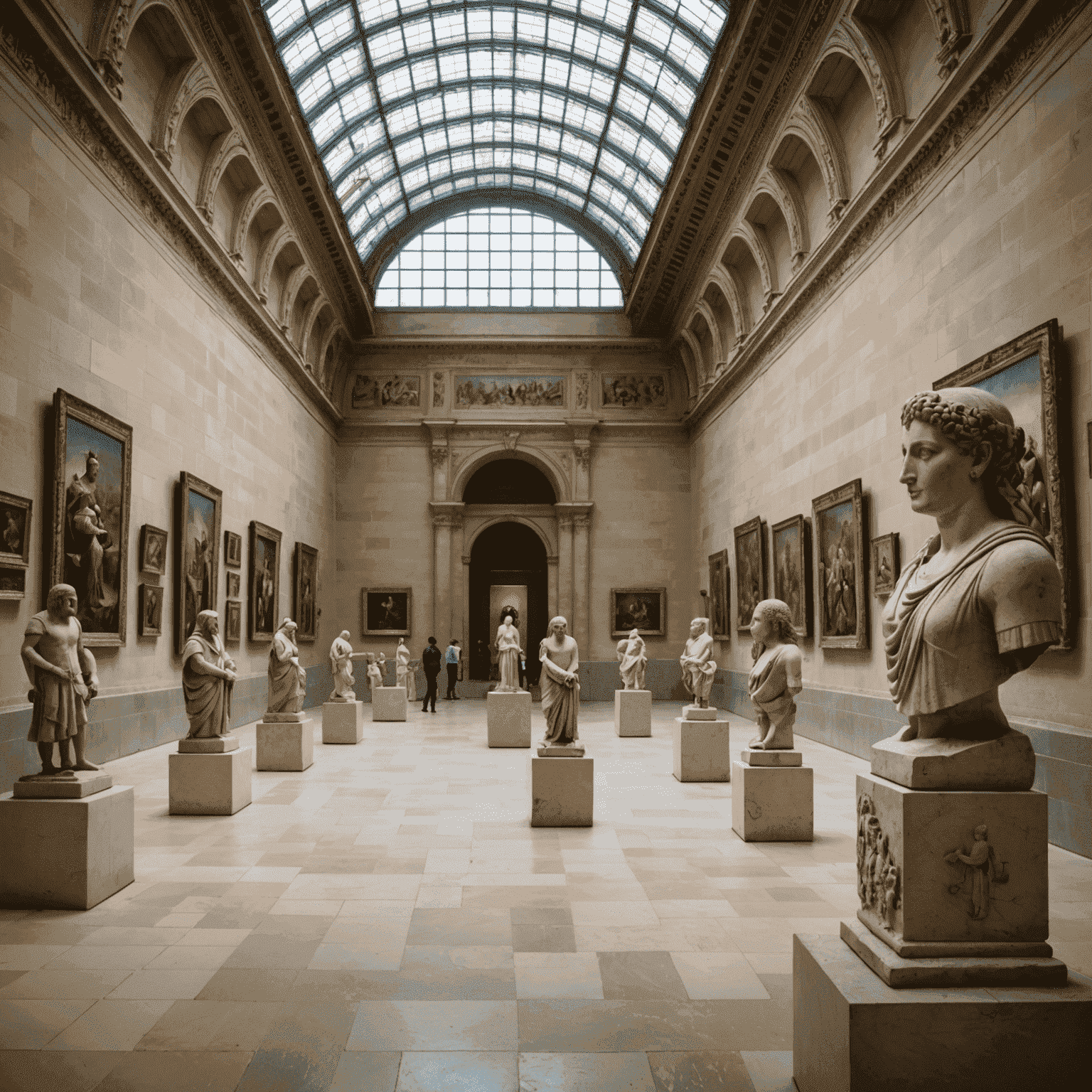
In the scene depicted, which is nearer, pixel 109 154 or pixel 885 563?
pixel 109 154

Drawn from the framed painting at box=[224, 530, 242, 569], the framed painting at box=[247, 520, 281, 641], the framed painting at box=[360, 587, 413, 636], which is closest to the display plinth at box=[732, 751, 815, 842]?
the framed painting at box=[224, 530, 242, 569]

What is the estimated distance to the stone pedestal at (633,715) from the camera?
677 inches

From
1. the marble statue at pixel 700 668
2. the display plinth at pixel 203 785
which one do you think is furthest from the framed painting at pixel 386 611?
the display plinth at pixel 203 785

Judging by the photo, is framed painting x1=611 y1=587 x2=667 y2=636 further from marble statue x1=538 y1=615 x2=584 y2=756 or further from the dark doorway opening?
marble statue x1=538 y1=615 x2=584 y2=756

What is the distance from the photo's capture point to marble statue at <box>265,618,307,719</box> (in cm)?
1247

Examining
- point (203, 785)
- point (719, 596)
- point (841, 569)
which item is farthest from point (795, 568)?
point (203, 785)

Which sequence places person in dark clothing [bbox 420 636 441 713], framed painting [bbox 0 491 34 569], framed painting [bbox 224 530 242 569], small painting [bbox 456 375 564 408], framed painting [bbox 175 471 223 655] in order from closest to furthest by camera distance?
framed painting [bbox 0 491 34 569], framed painting [bbox 175 471 223 655], framed painting [bbox 224 530 242 569], person in dark clothing [bbox 420 636 441 713], small painting [bbox 456 375 564 408]

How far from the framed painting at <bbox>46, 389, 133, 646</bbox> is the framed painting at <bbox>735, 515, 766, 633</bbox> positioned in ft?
40.3

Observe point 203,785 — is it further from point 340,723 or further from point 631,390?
point 631,390

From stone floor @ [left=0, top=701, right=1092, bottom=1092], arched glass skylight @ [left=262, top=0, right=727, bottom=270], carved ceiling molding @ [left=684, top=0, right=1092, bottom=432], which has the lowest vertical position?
stone floor @ [left=0, top=701, right=1092, bottom=1092]

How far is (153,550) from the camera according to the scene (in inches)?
547

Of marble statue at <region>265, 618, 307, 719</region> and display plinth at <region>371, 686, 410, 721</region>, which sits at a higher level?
marble statue at <region>265, 618, 307, 719</region>

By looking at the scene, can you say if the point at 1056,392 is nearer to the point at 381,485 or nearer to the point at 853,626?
the point at 853,626

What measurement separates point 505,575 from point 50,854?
25.4 meters
